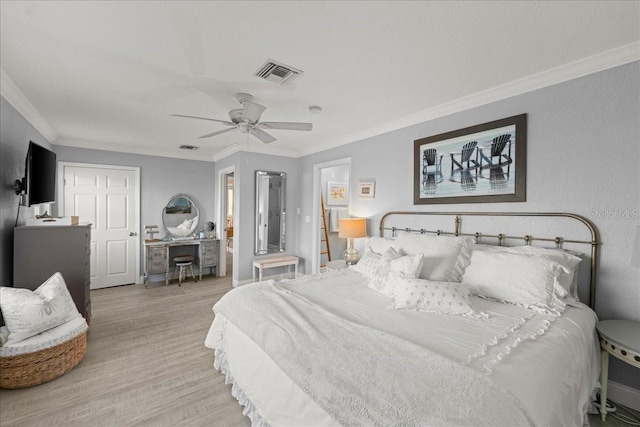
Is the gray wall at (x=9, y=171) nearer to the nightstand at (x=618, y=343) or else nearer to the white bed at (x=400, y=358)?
the white bed at (x=400, y=358)

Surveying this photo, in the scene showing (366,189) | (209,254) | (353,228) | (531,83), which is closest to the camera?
(531,83)

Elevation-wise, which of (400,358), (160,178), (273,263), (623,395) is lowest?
(623,395)

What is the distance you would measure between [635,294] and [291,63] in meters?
2.96

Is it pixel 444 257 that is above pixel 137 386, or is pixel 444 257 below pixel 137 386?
above

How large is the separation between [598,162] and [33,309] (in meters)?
4.52

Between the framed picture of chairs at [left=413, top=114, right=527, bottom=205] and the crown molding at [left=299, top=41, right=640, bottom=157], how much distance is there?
0.75ft

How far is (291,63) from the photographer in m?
2.11

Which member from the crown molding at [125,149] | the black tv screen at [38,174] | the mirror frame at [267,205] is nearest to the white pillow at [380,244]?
the mirror frame at [267,205]

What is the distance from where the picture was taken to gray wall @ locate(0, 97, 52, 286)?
254 cm

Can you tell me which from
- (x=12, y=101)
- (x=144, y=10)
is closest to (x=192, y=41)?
(x=144, y=10)

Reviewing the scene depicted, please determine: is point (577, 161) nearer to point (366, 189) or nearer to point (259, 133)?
point (366, 189)

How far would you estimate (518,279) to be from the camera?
2.04 m

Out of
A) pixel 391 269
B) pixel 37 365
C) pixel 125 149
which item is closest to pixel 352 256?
pixel 391 269

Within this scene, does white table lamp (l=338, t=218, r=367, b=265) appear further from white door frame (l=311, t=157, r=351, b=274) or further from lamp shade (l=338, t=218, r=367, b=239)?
white door frame (l=311, t=157, r=351, b=274)
